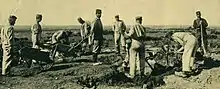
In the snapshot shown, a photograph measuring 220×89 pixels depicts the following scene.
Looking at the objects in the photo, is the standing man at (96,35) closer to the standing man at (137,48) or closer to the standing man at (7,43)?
the standing man at (137,48)

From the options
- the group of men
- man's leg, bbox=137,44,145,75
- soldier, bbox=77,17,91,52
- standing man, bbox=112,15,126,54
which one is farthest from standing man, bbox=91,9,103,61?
man's leg, bbox=137,44,145,75

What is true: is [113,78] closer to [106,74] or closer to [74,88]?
[106,74]

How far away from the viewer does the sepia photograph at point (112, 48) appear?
11219 mm

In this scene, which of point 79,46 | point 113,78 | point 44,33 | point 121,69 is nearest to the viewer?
point 113,78

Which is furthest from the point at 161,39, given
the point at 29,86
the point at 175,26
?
the point at 29,86

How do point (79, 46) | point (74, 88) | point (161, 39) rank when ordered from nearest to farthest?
point (74, 88), point (79, 46), point (161, 39)

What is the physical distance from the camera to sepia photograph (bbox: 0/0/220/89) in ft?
36.8

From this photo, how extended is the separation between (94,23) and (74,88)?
10.2ft

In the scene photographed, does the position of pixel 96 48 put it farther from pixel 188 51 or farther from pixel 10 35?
pixel 188 51

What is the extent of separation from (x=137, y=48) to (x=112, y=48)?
195 inches

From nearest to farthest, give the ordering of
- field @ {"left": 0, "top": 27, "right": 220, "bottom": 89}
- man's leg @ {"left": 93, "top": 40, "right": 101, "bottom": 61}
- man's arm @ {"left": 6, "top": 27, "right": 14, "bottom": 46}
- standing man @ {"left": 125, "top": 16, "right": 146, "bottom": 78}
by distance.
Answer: field @ {"left": 0, "top": 27, "right": 220, "bottom": 89}, standing man @ {"left": 125, "top": 16, "right": 146, "bottom": 78}, man's arm @ {"left": 6, "top": 27, "right": 14, "bottom": 46}, man's leg @ {"left": 93, "top": 40, "right": 101, "bottom": 61}

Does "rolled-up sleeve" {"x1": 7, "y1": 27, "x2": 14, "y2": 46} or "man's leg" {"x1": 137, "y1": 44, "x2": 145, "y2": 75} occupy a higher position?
"rolled-up sleeve" {"x1": 7, "y1": 27, "x2": 14, "y2": 46}

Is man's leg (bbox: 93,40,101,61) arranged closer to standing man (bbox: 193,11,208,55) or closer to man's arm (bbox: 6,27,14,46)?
man's arm (bbox: 6,27,14,46)

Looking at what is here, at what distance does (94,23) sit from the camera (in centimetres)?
1319
